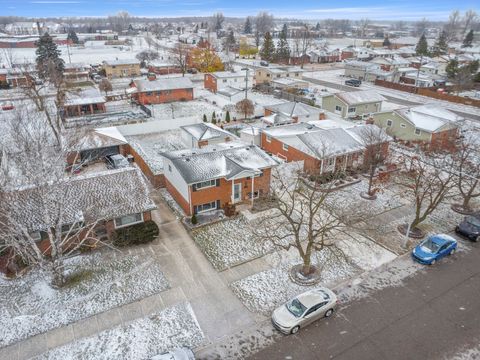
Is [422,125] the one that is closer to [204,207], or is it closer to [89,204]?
[204,207]

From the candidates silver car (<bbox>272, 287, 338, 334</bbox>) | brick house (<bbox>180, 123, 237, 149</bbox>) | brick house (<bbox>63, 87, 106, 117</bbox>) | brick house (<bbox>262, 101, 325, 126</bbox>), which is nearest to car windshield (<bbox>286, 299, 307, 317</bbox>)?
silver car (<bbox>272, 287, 338, 334</bbox>)

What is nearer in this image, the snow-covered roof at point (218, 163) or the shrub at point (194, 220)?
the shrub at point (194, 220)

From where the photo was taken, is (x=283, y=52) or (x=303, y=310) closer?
(x=303, y=310)

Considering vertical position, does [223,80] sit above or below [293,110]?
above

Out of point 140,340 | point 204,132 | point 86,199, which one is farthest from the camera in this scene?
point 204,132

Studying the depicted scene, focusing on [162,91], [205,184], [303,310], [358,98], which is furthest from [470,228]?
[162,91]

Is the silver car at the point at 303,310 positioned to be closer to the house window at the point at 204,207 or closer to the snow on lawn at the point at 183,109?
the house window at the point at 204,207

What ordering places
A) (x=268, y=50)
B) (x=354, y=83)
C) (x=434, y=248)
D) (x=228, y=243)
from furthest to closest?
(x=268, y=50)
(x=354, y=83)
(x=228, y=243)
(x=434, y=248)

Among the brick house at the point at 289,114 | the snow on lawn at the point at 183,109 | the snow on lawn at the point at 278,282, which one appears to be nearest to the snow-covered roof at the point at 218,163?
the snow on lawn at the point at 278,282
